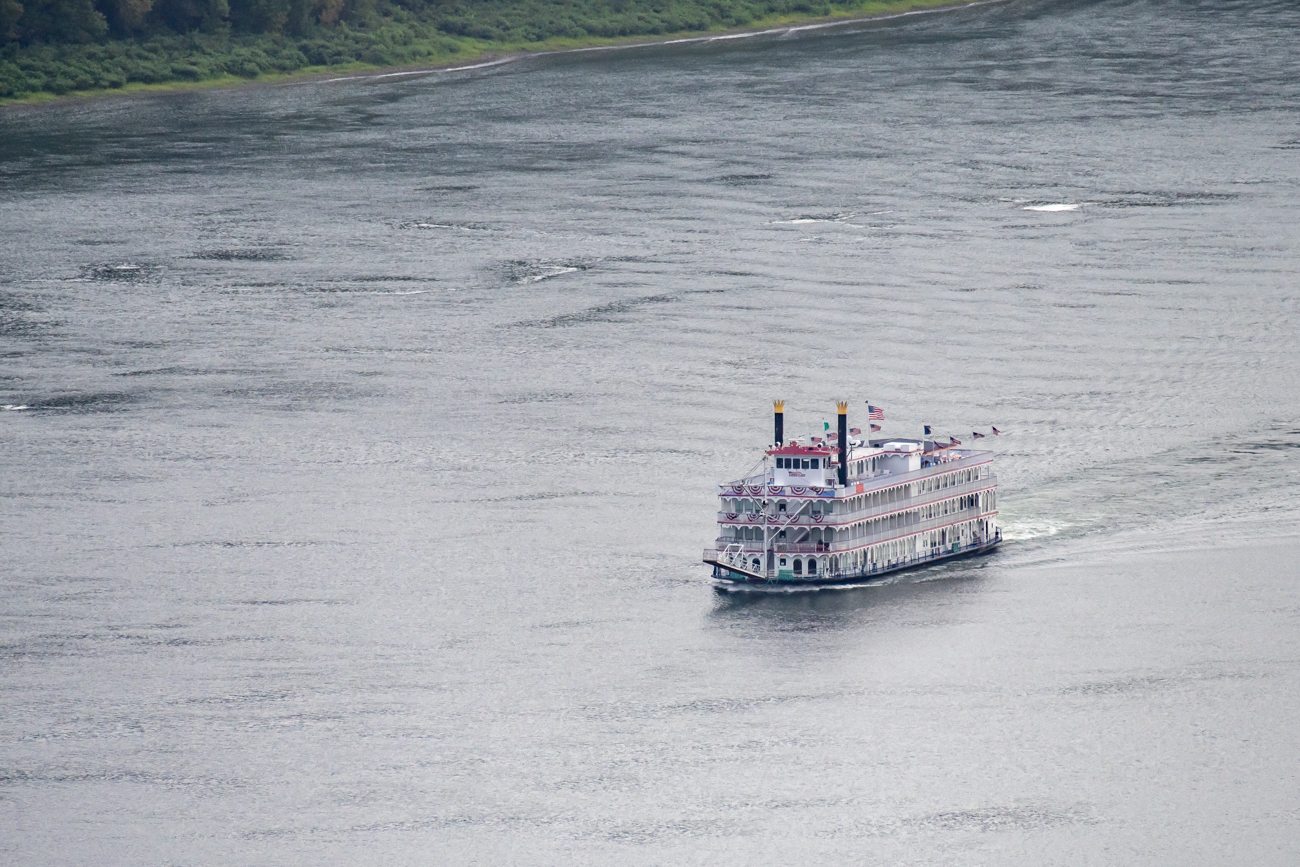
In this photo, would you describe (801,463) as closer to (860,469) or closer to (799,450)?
(799,450)

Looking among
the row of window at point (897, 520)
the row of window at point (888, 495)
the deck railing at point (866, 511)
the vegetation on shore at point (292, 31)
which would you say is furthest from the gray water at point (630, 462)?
the vegetation on shore at point (292, 31)

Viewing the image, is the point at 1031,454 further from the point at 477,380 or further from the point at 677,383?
the point at 477,380

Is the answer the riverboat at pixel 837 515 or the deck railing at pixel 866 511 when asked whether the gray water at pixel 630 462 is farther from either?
the deck railing at pixel 866 511

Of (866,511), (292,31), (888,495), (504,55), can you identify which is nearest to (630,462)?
(888,495)

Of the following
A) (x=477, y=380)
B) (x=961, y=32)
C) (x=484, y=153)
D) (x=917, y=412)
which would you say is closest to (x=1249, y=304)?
(x=917, y=412)

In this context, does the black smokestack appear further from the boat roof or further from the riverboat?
the boat roof

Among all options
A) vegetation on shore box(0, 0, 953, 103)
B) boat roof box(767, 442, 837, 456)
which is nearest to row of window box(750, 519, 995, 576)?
boat roof box(767, 442, 837, 456)
